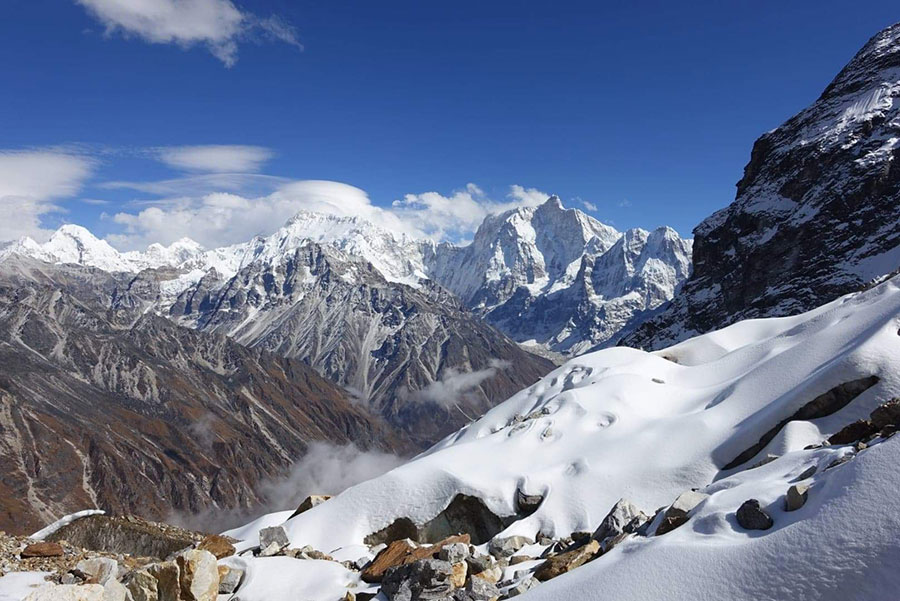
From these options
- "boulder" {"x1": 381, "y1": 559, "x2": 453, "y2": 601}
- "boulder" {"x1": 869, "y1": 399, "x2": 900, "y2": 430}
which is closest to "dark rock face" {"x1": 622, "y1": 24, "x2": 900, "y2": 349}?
"boulder" {"x1": 869, "y1": 399, "x2": 900, "y2": 430}

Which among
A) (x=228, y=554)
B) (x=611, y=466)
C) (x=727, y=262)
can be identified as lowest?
(x=611, y=466)

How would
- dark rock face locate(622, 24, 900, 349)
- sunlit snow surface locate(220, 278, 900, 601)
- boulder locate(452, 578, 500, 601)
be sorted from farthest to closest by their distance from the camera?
dark rock face locate(622, 24, 900, 349) < boulder locate(452, 578, 500, 601) < sunlit snow surface locate(220, 278, 900, 601)

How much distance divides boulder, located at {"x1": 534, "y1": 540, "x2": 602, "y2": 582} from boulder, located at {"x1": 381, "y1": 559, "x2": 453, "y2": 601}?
219cm

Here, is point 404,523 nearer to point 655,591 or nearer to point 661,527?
point 661,527

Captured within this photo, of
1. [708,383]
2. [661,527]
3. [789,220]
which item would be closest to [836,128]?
[789,220]

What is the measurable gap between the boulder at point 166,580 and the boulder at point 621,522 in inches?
427

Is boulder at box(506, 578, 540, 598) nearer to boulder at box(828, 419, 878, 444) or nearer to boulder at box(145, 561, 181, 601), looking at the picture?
boulder at box(145, 561, 181, 601)

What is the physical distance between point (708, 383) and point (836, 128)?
164730 millimetres

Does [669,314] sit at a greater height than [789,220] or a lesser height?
lesser

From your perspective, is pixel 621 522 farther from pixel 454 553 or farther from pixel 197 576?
pixel 197 576

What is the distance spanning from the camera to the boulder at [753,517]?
10.2 meters

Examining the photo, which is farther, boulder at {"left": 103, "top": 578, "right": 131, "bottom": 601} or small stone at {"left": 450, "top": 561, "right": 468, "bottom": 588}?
small stone at {"left": 450, "top": 561, "right": 468, "bottom": 588}

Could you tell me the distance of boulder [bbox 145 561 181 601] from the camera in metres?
13.7

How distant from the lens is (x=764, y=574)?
8.80 metres
